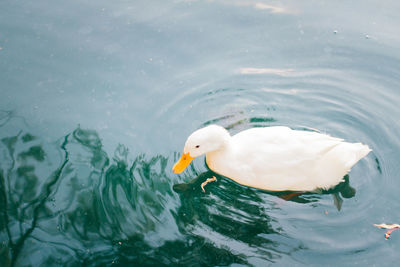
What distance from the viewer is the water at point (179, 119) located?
12.8 ft

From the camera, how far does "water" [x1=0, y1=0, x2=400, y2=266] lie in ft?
12.8

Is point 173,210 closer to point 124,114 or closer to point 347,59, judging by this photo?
point 124,114

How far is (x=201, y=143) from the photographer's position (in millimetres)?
4223

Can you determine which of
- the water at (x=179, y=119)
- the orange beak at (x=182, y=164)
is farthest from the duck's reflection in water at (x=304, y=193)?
the orange beak at (x=182, y=164)

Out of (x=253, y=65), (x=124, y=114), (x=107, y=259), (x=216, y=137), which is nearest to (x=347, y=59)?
(x=253, y=65)

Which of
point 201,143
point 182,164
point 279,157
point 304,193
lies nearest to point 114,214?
point 182,164

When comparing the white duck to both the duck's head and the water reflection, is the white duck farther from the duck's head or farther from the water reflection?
the water reflection

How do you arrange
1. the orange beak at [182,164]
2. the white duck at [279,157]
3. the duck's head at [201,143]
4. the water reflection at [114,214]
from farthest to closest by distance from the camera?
the orange beak at [182,164], the duck's head at [201,143], the white duck at [279,157], the water reflection at [114,214]

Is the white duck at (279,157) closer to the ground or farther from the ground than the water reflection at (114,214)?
farther from the ground

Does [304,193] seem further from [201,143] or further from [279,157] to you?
[201,143]

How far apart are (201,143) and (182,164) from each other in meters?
0.31

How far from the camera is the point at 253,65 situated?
5734 millimetres

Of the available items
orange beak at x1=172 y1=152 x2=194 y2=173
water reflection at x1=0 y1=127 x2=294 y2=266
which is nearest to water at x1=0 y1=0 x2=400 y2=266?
water reflection at x1=0 y1=127 x2=294 y2=266

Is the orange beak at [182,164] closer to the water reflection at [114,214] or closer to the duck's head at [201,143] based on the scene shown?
the duck's head at [201,143]
